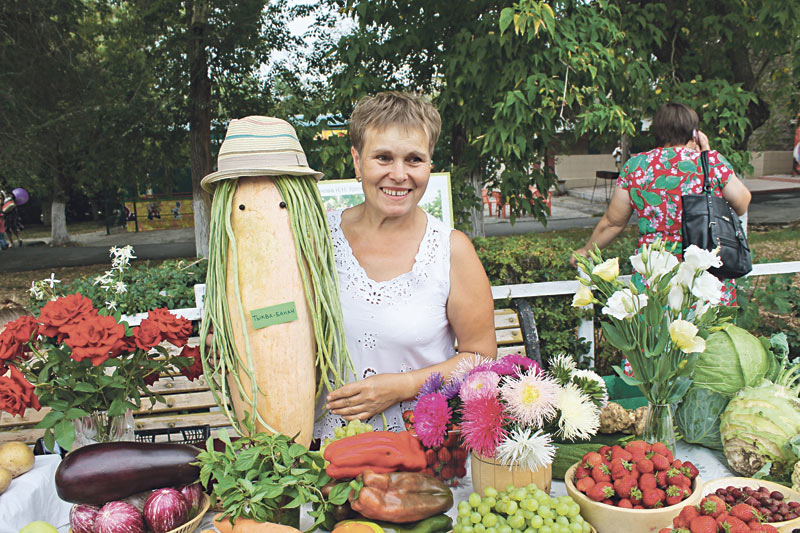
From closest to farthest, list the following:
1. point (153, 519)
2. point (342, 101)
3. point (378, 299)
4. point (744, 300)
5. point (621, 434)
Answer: point (153, 519)
point (621, 434)
point (378, 299)
point (744, 300)
point (342, 101)

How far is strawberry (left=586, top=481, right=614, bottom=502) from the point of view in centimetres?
126

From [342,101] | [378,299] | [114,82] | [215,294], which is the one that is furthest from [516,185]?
[114,82]

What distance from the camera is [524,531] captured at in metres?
1.17

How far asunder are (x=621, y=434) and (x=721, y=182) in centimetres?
193

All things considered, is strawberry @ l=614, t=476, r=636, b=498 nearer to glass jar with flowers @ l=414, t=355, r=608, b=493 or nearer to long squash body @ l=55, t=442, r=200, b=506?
glass jar with flowers @ l=414, t=355, r=608, b=493

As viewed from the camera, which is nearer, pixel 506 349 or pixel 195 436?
pixel 195 436

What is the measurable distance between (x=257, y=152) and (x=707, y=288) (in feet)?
3.80

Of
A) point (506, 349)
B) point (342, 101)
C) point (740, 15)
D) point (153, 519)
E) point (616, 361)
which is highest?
point (740, 15)

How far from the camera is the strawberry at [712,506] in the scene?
3.79 feet

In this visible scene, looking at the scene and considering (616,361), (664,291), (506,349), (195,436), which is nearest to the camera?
(664,291)

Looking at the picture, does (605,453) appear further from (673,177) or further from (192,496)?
(673,177)

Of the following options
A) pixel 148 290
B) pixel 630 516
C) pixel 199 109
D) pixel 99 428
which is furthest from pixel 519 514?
pixel 199 109

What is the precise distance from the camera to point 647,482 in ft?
4.14

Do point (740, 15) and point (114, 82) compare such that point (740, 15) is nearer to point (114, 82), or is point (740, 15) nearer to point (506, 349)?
point (506, 349)
